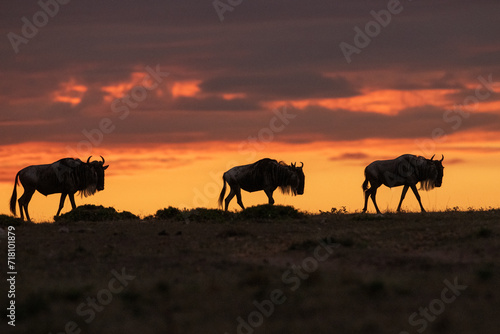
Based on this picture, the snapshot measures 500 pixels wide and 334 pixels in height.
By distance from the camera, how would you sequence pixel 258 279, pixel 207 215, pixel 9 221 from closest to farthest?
pixel 258 279 < pixel 9 221 < pixel 207 215

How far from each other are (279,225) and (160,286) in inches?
399

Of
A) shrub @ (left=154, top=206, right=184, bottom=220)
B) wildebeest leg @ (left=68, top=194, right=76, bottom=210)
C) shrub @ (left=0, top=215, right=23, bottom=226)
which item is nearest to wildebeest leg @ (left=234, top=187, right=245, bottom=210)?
shrub @ (left=154, top=206, right=184, bottom=220)

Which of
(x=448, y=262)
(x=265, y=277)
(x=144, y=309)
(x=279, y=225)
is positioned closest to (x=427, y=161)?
(x=279, y=225)

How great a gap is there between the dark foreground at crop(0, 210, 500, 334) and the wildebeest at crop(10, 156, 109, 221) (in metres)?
7.24

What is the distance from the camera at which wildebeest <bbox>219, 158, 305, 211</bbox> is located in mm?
33312

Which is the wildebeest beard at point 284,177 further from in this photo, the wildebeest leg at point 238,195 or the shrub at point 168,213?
the shrub at point 168,213

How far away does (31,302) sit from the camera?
14.9 metres

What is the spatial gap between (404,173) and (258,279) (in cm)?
2004

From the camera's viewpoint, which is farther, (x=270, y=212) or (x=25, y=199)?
(x=25, y=199)

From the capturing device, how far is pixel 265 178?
33219 millimetres

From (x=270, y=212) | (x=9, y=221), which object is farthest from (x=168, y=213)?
(x=9, y=221)

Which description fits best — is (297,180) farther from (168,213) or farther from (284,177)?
(168,213)

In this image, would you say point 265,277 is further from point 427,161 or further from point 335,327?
point 427,161

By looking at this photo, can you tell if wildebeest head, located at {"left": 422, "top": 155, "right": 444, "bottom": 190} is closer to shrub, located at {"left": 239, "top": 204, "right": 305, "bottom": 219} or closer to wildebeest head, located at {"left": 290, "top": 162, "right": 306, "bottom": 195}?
wildebeest head, located at {"left": 290, "top": 162, "right": 306, "bottom": 195}
